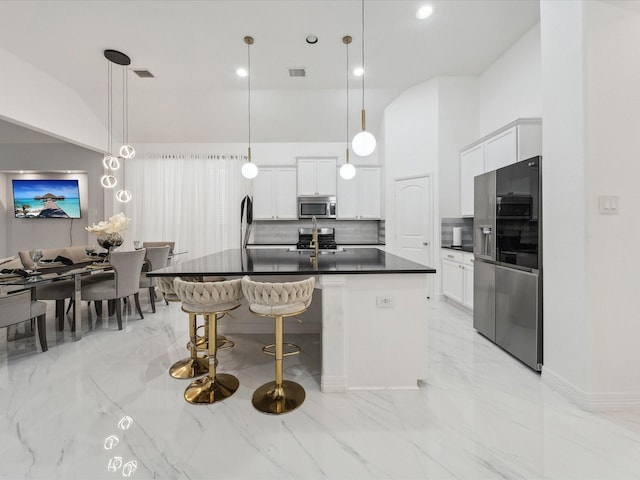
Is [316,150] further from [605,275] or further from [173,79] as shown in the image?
[605,275]

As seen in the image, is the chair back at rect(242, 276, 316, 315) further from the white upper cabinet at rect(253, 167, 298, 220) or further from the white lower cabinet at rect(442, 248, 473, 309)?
the white upper cabinet at rect(253, 167, 298, 220)

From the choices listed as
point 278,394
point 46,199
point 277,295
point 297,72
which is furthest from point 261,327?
point 46,199

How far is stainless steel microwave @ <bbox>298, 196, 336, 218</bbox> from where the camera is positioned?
18.1 ft

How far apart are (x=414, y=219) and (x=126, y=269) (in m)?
4.27

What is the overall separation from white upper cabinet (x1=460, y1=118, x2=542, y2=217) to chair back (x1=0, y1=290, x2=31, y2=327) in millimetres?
5113

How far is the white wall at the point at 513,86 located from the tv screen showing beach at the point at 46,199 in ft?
26.3

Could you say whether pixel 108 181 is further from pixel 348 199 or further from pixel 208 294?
pixel 348 199

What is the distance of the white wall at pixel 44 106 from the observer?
3.69 m

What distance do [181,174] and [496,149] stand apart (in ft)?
18.5

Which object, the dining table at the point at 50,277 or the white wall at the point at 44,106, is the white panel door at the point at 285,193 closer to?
the dining table at the point at 50,277

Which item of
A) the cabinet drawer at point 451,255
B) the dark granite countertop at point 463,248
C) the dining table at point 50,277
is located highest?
the dark granite countertop at point 463,248

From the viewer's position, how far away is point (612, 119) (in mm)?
1834

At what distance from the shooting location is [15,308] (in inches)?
100

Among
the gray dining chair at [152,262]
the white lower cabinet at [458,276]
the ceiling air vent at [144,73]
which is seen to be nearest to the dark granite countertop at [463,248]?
the white lower cabinet at [458,276]
